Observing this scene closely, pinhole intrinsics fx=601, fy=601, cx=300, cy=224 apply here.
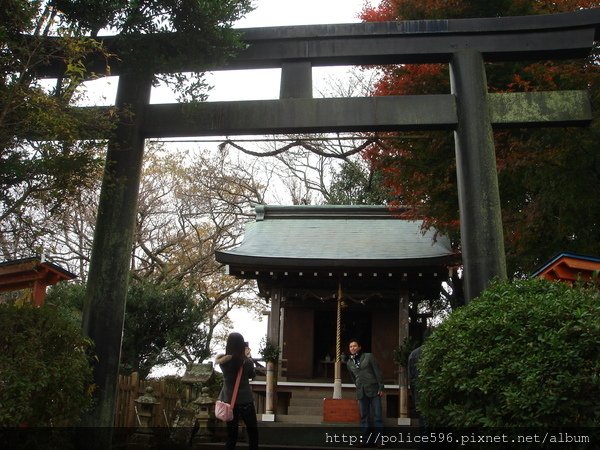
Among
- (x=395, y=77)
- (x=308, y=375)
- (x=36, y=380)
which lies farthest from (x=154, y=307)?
(x=36, y=380)

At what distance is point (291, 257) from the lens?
13.7 m

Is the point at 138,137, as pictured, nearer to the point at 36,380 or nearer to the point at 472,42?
the point at 36,380

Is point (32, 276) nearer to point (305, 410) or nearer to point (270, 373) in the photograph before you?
point (270, 373)

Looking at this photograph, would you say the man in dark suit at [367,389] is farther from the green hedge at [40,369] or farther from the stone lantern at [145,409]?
the green hedge at [40,369]

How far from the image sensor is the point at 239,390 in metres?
6.38

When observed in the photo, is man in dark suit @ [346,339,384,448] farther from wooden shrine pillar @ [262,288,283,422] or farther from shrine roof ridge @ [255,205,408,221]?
shrine roof ridge @ [255,205,408,221]

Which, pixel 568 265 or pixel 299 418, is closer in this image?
pixel 568 265

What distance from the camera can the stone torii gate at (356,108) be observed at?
671cm

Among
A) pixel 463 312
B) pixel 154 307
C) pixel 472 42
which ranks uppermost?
pixel 472 42

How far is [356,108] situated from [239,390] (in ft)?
11.3

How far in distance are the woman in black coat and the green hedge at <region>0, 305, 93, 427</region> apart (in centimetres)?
137

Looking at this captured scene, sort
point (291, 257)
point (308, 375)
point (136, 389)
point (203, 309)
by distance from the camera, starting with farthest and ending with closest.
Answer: point (203, 309), point (308, 375), point (291, 257), point (136, 389)

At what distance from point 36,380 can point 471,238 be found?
4.47 meters

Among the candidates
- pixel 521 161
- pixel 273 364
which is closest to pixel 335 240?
pixel 273 364
